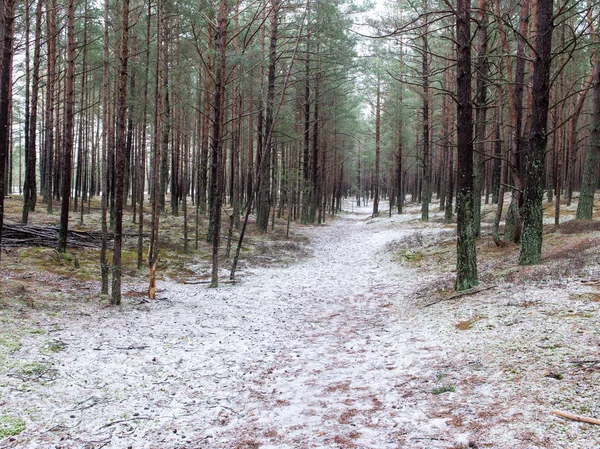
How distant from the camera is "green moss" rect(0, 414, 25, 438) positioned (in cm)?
352

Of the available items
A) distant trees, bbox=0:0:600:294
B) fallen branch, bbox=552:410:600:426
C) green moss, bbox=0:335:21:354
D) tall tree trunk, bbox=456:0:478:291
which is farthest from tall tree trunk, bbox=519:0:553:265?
green moss, bbox=0:335:21:354

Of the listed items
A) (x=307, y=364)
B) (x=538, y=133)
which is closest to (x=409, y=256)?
(x=538, y=133)

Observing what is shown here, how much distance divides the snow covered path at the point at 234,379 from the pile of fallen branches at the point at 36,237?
5.27 m

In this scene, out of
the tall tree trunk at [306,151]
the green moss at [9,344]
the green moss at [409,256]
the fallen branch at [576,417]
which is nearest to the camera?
the fallen branch at [576,417]

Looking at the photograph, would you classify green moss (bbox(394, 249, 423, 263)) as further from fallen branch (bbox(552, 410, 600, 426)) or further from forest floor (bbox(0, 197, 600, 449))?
fallen branch (bbox(552, 410, 600, 426))

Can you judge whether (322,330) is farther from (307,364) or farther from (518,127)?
(518,127)

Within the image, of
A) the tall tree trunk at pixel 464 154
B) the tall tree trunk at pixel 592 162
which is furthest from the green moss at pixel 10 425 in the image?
the tall tree trunk at pixel 592 162

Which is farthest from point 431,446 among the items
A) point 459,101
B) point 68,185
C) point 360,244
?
point 360,244

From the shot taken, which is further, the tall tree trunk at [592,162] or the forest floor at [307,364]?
the tall tree trunk at [592,162]

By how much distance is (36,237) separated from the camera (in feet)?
37.4

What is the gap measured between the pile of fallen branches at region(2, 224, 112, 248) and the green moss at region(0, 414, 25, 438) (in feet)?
27.4

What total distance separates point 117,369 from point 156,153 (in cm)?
571

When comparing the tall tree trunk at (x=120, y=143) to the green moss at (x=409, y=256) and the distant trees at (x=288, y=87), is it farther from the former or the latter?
the green moss at (x=409, y=256)

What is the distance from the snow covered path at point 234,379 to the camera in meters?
3.62
